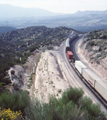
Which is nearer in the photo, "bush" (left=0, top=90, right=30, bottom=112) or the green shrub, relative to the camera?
"bush" (left=0, top=90, right=30, bottom=112)

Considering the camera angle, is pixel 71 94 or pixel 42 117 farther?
pixel 71 94

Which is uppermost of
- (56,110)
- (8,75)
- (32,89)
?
(56,110)

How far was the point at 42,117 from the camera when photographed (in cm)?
869

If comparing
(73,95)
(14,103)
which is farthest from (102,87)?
(14,103)

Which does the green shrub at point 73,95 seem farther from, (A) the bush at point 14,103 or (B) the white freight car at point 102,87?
(B) the white freight car at point 102,87

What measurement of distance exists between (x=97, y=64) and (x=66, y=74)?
13.6 m

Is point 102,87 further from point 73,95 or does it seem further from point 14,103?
point 14,103

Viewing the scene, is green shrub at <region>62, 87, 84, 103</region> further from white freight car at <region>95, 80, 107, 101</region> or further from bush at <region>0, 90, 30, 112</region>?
white freight car at <region>95, 80, 107, 101</region>

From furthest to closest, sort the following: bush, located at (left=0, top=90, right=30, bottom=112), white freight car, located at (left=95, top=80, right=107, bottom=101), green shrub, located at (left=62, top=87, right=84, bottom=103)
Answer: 1. white freight car, located at (left=95, top=80, right=107, bottom=101)
2. green shrub, located at (left=62, top=87, right=84, bottom=103)
3. bush, located at (left=0, top=90, right=30, bottom=112)

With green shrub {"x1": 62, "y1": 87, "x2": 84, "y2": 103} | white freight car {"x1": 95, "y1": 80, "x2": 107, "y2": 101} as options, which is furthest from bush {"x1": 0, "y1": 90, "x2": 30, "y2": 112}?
white freight car {"x1": 95, "y1": 80, "x2": 107, "y2": 101}

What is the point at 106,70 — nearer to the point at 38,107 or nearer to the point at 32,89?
the point at 32,89

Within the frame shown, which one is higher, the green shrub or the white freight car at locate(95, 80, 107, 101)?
the green shrub

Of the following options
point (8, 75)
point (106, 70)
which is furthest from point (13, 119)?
point (106, 70)

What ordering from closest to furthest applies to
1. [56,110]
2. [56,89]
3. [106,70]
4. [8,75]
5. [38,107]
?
[56,110] → [38,107] → [56,89] → [8,75] → [106,70]
